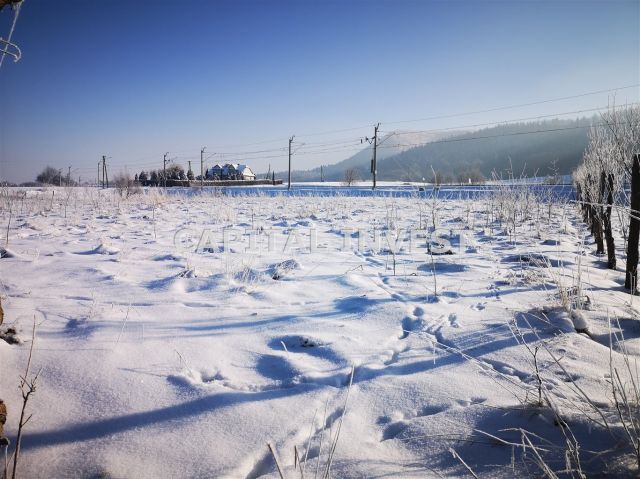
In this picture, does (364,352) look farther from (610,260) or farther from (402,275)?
(610,260)

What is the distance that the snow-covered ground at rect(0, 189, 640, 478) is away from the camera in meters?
1.10

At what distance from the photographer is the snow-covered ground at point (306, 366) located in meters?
1.10

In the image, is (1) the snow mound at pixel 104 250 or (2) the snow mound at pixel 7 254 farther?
(1) the snow mound at pixel 104 250

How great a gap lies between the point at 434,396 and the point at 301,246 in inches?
128

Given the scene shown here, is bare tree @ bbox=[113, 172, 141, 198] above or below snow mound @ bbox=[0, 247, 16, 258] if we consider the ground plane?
above

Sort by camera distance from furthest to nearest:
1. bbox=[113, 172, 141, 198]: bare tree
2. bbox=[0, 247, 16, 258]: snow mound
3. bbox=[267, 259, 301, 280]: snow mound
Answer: bbox=[113, 172, 141, 198]: bare tree → bbox=[0, 247, 16, 258]: snow mound → bbox=[267, 259, 301, 280]: snow mound

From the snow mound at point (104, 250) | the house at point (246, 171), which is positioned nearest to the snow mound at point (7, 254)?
the snow mound at point (104, 250)

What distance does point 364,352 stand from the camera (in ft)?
5.85

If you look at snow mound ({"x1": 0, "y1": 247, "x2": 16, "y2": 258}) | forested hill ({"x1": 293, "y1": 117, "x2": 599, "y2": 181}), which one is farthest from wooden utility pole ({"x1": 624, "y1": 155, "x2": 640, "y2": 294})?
forested hill ({"x1": 293, "y1": 117, "x2": 599, "y2": 181})

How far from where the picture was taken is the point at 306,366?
5.39ft

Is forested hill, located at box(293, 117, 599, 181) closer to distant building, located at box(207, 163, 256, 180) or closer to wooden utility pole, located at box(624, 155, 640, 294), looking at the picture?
distant building, located at box(207, 163, 256, 180)

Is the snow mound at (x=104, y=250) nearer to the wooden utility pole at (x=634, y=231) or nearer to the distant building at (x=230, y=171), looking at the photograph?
the wooden utility pole at (x=634, y=231)

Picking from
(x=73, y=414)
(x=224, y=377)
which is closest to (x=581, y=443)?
(x=224, y=377)

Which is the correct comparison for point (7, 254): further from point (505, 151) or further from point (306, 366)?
point (505, 151)
